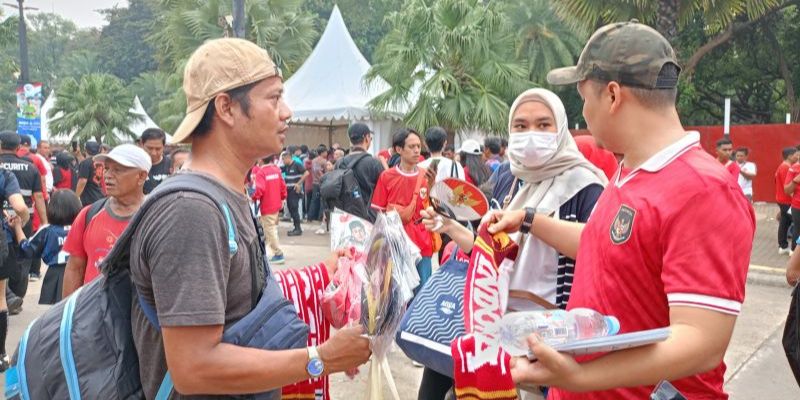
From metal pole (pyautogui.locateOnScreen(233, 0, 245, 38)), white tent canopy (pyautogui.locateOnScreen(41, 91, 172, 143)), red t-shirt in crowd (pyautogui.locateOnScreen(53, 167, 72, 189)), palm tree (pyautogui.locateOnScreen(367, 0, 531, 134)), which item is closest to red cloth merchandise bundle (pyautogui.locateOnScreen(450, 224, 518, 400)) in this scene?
metal pole (pyautogui.locateOnScreen(233, 0, 245, 38))

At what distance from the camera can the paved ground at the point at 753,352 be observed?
462 cm

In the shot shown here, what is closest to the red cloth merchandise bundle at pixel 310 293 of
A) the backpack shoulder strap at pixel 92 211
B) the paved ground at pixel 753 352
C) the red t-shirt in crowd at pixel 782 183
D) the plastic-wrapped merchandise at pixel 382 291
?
the plastic-wrapped merchandise at pixel 382 291

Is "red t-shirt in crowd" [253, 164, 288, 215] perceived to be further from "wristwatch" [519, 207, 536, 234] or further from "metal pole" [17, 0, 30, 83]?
"metal pole" [17, 0, 30, 83]

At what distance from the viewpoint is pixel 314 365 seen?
1584 millimetres

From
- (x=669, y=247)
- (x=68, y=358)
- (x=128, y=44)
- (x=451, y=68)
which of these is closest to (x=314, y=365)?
(x=68, y=358)

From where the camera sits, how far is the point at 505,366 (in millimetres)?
1508

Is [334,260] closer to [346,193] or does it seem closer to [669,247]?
[669,247]

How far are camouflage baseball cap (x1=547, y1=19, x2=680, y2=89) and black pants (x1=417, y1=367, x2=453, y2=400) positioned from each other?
6.96 ft

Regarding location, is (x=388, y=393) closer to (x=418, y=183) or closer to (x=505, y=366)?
(x=418, y=183)

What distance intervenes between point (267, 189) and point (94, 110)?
74.8 ft

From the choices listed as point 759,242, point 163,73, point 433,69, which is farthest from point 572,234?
point 163,73

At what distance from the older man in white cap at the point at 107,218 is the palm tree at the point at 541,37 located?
2566 centimetres

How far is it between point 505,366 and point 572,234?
876 mm

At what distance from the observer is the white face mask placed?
273 cm
